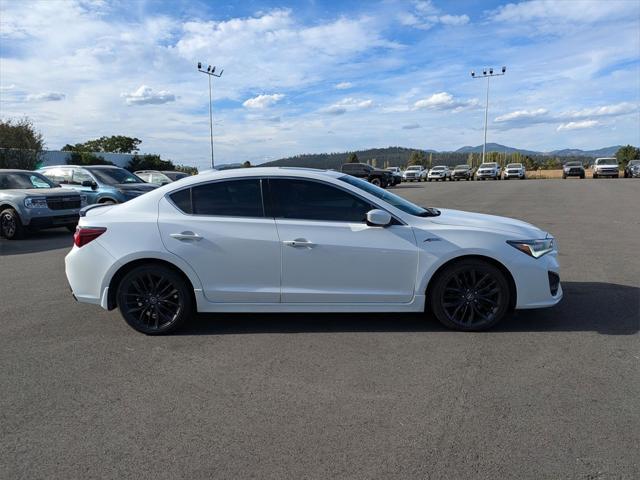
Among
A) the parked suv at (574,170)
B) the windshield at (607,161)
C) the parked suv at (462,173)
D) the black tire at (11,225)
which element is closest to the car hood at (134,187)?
the black tire at (11,225)

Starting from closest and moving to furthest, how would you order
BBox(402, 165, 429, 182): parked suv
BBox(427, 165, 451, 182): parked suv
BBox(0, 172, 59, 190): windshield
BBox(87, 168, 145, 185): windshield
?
BBox(0, 172, 59, 190): windshield, BBox(87, 168, 145, 185): windshield, BBox(427, 165, 451, 182): parked suv, BBox(402, 165, 429, 182): parked suv

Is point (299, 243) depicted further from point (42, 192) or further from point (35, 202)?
point (42, 192)

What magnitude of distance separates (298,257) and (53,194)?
9.48 meters

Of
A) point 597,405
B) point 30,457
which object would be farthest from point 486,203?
point 30,457

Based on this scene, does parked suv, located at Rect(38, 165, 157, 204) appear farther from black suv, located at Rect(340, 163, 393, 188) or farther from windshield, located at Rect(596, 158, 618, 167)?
windshield, located at Rect(596, 158, 618, 167)

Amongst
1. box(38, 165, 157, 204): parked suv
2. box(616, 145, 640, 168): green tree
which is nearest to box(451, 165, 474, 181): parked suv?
box(616, 145, 640, 168): green tree

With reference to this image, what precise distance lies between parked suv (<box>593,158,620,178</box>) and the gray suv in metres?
44.1

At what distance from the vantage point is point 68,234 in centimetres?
1307

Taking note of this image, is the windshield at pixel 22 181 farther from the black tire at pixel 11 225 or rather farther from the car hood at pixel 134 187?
the car hood at pixel 134 187

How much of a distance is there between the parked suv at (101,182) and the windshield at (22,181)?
0.93 meters

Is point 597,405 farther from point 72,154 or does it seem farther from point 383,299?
point 72,154

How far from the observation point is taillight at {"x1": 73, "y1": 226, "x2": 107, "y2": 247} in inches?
200

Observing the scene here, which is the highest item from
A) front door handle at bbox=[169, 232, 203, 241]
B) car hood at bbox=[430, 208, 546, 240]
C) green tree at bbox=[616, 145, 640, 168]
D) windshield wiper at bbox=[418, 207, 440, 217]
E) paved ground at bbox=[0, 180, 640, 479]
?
green tree at bbox=[616, 145, 640, 168]

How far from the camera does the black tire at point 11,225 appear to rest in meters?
11.8
